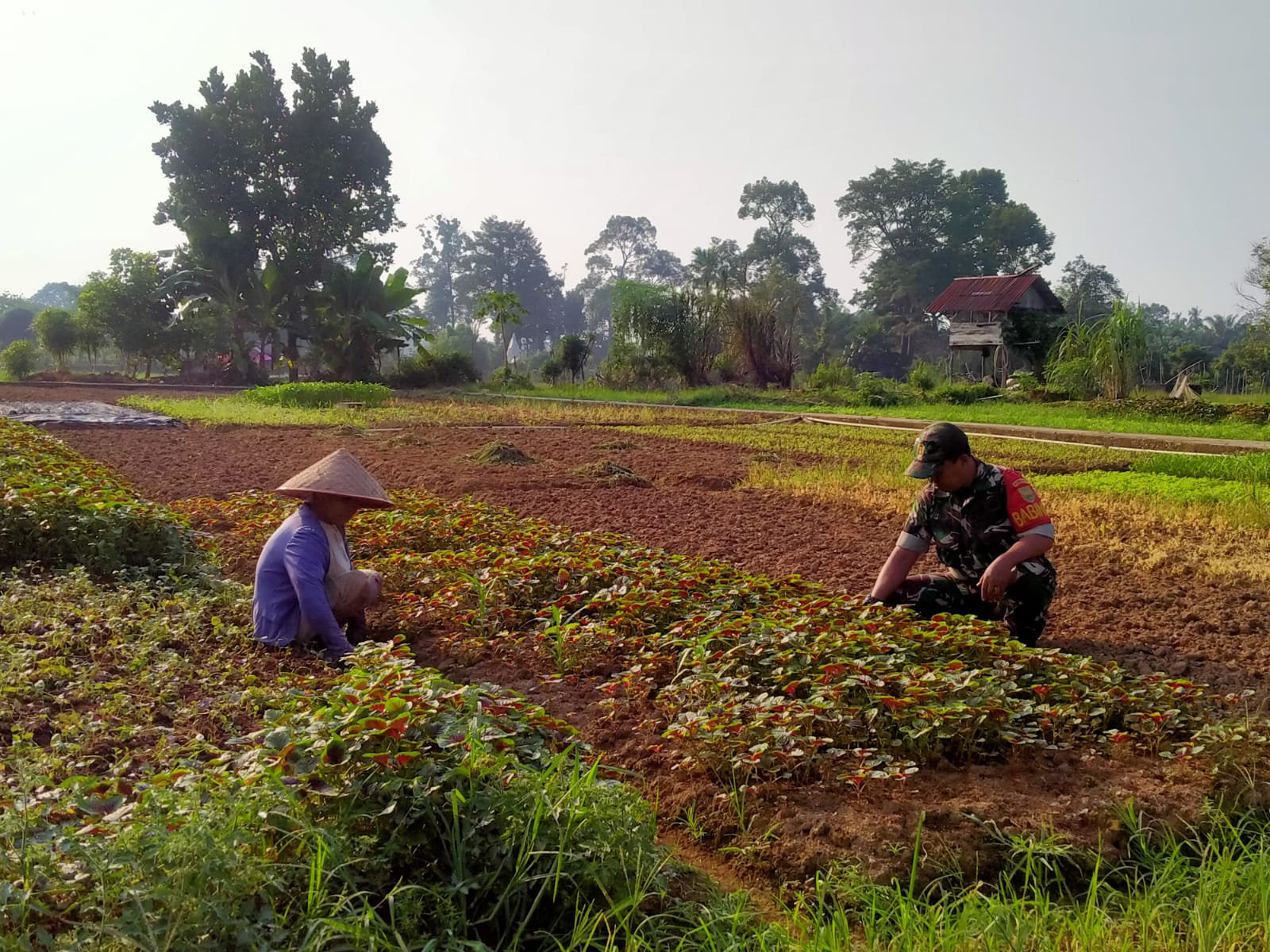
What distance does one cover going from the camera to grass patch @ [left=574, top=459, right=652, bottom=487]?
9461 mm

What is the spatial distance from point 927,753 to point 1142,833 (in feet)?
2.13

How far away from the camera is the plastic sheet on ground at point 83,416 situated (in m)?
14.9

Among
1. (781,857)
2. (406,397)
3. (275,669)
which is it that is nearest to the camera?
(781,857)

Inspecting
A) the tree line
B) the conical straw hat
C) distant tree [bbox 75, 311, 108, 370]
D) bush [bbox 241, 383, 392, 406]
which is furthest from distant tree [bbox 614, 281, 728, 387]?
the conical straw hat

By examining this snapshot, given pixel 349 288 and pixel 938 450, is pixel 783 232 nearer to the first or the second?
pixel 349 288

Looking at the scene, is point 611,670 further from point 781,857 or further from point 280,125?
point 280,125

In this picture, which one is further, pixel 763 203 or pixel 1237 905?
pixel 763 203

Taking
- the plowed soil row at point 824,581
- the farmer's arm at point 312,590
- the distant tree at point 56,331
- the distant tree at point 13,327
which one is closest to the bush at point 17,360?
the distant tree at point 56,331

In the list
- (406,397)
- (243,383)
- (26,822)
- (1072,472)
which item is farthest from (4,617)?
(243,383)

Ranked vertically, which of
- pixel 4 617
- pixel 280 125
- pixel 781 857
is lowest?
pixel 781 857

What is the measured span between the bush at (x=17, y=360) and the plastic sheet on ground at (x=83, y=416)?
64.4 ft

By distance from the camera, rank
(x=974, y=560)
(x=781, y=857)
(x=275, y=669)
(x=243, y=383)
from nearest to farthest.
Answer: (x=781, y=857) → (x=275, y=669) → (x=974, y=560) → (x=243, y=383)

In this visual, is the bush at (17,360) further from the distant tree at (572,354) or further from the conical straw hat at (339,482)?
the conical straw hat at (339,482)

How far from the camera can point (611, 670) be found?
396 centimetres
